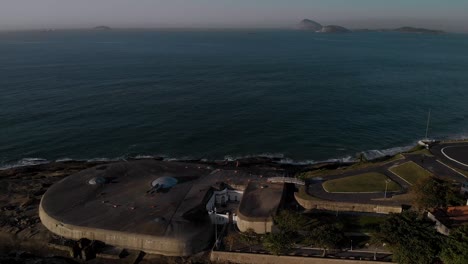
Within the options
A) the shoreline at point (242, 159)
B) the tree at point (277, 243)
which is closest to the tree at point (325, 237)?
the tree at point (277, 243)

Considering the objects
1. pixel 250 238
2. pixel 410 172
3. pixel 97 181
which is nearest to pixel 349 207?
pixel 410 172

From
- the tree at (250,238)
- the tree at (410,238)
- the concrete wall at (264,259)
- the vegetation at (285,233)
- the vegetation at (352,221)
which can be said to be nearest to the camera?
the tree at (410,238)

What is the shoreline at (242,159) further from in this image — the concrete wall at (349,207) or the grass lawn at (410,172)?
the concrete wall at (349,207)

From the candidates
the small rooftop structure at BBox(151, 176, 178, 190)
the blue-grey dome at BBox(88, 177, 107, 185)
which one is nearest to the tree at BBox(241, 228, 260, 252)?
the small rooftop structure at BBox(151, 176, 178, 190)

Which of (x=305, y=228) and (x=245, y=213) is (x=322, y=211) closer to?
(x=305, y=228)

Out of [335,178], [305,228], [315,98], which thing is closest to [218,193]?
[305,228]
